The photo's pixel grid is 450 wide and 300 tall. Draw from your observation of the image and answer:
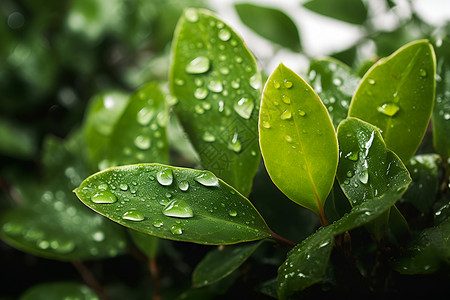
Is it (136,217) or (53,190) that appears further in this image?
(53,190)

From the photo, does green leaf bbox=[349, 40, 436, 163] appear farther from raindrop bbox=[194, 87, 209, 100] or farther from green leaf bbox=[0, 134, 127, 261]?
green leaf bbox=[0, 134, 127, 261]

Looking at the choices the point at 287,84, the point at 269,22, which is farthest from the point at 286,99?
the point at 269,22

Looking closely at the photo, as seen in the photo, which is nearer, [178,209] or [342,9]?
[178,209]

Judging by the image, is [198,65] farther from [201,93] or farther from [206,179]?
[206,179]

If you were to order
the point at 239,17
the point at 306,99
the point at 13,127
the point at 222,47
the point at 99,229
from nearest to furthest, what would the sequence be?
the point at 306,99, the point at 222,47, the point at 99,229, the point at 239,17, the point at 13,127

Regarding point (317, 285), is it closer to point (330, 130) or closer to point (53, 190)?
point (330, 130)

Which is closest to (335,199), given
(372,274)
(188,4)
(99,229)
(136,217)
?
(372,274)
